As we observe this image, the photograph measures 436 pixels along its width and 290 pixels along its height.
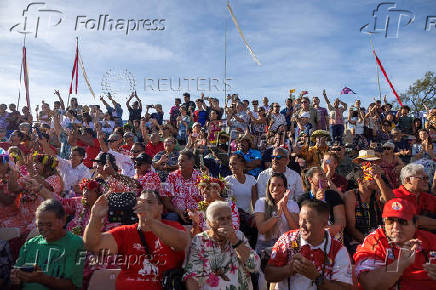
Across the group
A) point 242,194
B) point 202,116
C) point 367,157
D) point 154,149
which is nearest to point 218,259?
point 242,194

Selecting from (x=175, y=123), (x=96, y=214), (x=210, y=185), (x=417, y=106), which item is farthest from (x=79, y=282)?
(x=417, y=106)

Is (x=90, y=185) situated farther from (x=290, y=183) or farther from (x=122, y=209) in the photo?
(x=290, y=183)

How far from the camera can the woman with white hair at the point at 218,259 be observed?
9.61 ft

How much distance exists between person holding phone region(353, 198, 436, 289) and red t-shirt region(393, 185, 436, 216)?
1.06 meters

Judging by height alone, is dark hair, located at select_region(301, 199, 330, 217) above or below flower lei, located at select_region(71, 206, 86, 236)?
above

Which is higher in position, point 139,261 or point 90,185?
point 90,185

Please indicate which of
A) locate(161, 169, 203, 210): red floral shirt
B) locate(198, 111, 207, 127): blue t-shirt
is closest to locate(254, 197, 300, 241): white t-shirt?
locate(161, 169, 203, 210): red floral shirt

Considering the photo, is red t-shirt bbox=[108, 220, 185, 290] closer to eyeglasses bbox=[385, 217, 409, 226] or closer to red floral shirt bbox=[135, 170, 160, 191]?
red floral shirt bbox=[135, 170, 160, 191]

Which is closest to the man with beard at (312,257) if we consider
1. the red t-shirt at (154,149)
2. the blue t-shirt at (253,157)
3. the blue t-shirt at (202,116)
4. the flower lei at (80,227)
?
the flower lei at (80,227)

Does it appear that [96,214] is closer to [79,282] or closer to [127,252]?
[127,252]

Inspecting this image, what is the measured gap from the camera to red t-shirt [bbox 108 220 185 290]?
2984 mm

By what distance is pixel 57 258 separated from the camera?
3059mm

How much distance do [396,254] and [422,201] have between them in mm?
1483

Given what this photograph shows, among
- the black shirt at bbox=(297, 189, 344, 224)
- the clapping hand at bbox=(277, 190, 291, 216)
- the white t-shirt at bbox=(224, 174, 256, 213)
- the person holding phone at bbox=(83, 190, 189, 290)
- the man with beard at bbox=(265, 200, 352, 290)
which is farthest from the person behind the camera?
the white t-shirt at bbox=(224, 174, 256, 213)
